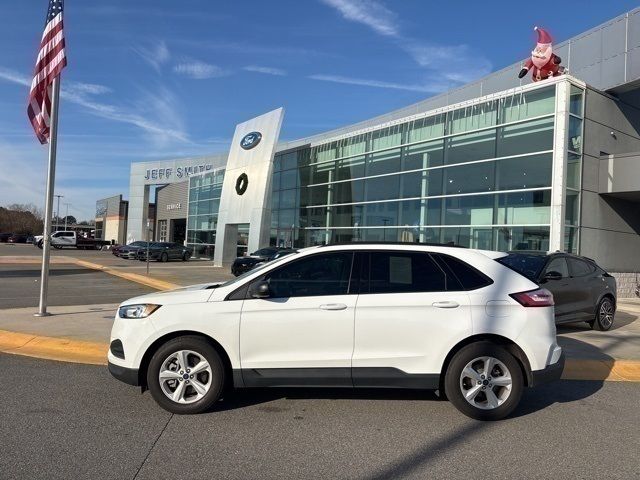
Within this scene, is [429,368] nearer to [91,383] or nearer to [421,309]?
[421,309]

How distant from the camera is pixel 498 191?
20984 millimetres

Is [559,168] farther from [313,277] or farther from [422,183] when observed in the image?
[313,277]

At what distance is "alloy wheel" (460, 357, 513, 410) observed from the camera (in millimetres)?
5020

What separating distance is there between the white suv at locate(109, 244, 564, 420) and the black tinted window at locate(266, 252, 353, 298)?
0.07ft

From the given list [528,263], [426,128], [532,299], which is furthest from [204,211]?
[532,299]

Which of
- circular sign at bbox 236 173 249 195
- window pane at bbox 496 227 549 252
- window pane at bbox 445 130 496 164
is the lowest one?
window pane at bbox 496 227 549 252

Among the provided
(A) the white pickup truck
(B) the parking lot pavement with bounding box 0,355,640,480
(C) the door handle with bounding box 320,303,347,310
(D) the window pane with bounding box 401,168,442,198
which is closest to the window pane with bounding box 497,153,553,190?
(D) the window pane with bounding box 401,168,442,198

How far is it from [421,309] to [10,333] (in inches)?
263

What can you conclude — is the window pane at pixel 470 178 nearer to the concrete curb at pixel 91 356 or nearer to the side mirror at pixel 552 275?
the side mirror at pixel 552 275

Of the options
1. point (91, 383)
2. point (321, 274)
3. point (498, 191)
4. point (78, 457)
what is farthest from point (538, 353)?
point (498, 191)

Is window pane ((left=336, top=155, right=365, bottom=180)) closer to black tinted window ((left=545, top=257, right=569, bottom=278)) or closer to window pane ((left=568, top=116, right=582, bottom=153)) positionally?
window pane ((left=568, top=116, right=582, bottom=153))

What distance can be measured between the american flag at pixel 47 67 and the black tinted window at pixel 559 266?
961cm

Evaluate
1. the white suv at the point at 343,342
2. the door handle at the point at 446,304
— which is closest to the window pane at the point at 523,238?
the white suv at the point at 343,342

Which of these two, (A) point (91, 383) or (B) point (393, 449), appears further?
(A) point (91, 383)
